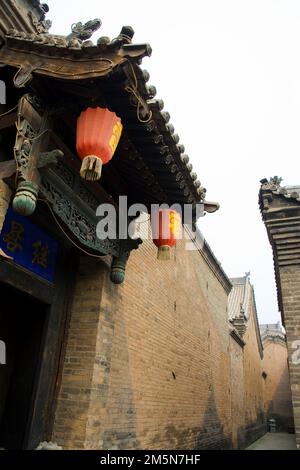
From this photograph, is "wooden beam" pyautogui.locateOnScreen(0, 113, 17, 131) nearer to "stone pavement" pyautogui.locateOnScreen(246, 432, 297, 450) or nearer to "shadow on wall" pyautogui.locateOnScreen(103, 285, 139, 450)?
"shadow on wall" pyautogui.locateOnScreen(103, 285, 139, 450)

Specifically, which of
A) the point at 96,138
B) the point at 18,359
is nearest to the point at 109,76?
the point at 96,138

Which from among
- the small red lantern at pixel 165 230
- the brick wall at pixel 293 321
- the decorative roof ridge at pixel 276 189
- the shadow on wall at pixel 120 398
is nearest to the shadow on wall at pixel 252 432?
the brick wall at pixel 293 321

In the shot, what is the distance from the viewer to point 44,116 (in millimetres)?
3236

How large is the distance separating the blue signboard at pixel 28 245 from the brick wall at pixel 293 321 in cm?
351

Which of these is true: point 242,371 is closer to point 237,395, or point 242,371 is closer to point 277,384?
point 237,395

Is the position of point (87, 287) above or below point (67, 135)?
below

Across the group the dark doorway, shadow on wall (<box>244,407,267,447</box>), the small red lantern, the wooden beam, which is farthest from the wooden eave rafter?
shadow on wall (<box>244,407,267,447</box>)

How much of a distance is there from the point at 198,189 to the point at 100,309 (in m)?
1.83

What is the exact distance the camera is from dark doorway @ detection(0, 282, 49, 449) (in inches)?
144

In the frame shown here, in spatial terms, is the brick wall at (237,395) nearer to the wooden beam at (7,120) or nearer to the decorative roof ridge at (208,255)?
the decorative roof ridge at (208,255)

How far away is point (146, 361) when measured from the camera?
6.20 m

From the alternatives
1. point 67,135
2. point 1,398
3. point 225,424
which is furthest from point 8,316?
point 225,424

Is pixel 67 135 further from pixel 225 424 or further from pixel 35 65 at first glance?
pixel 225 424

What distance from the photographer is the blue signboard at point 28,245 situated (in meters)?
3.54
